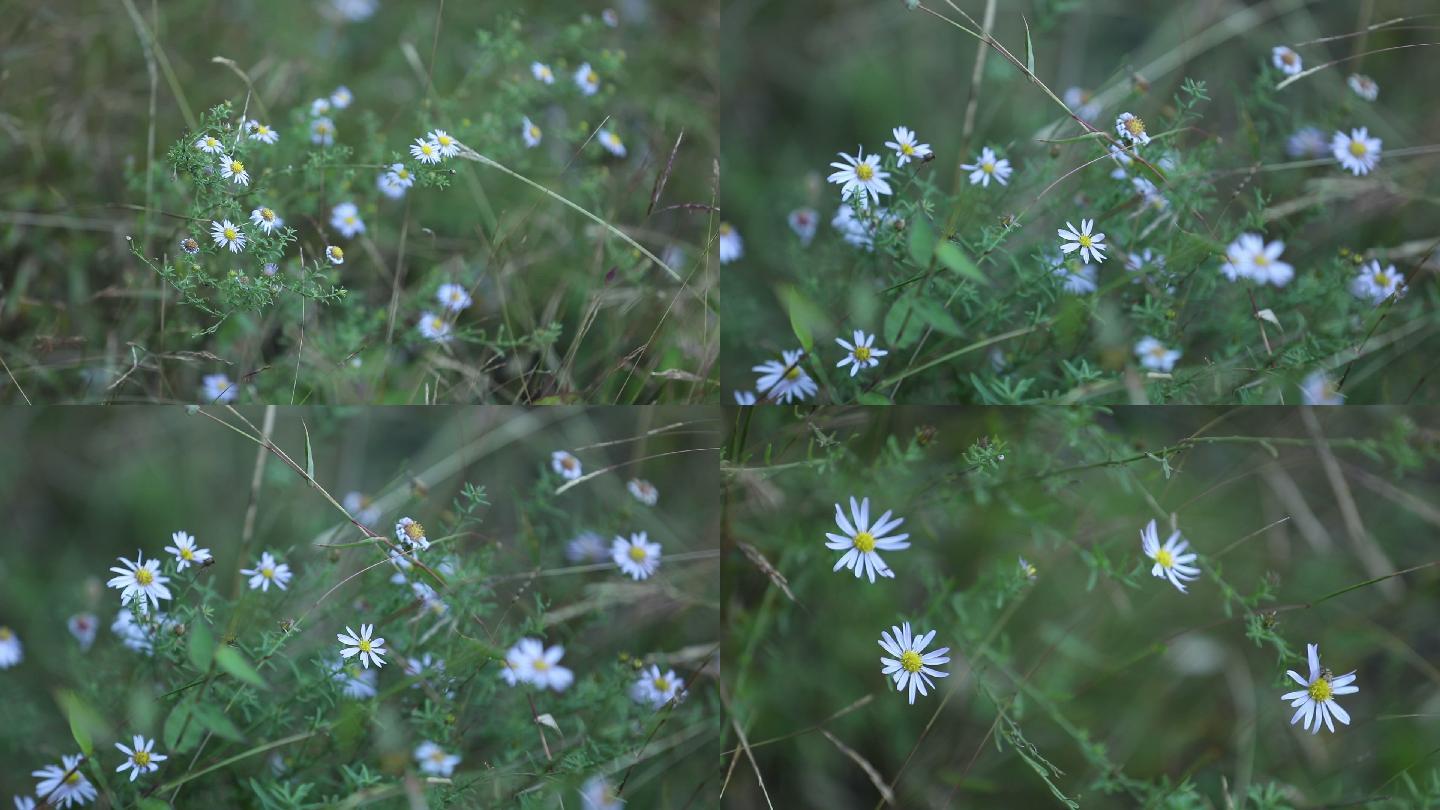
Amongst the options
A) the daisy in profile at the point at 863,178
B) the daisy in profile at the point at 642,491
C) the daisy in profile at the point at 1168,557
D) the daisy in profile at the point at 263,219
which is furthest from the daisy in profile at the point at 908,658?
the daisy in profile at the point at 263,219

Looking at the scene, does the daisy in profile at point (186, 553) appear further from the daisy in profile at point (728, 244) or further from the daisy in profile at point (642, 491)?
the daisy in profile at point (728, 244)

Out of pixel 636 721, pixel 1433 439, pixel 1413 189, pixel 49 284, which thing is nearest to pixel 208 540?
pixel 49 284

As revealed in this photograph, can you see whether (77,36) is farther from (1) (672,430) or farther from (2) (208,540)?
(1) (672,430)

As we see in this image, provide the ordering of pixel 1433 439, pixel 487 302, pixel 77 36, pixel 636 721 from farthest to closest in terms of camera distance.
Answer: pixel 77 36
pixel 487 302
pixel 1433 439
pixel 636 721

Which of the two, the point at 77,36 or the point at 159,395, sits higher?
the point at 77,36

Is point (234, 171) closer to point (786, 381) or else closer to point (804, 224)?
point (786, 381)

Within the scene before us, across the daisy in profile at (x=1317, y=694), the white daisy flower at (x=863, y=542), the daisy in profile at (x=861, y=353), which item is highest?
the daisy in profile at (x=861, y=353)
